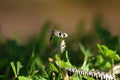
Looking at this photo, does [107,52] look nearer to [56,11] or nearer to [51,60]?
[51,60]

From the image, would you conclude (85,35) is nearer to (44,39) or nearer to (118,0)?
(44,39)

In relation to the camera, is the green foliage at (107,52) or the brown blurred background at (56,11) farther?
the brown blurred background at (56,11)

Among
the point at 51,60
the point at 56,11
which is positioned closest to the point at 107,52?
the point at 51,60

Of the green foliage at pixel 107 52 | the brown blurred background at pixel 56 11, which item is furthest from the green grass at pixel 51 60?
the brown blurred background at pixel 56 11

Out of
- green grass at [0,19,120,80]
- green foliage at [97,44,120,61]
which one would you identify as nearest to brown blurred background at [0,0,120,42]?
green grass at [0,19,120,80]

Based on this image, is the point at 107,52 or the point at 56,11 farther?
the point at 56,11

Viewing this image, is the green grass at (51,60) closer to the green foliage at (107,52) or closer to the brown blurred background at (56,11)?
the green foliage at (107,52)

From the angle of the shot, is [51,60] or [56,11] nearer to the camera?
[51,60]

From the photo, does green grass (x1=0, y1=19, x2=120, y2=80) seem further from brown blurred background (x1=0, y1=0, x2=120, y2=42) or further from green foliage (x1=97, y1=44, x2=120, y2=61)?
brown blurred background (x1=0, y1=0, x2=120, y2=42)
